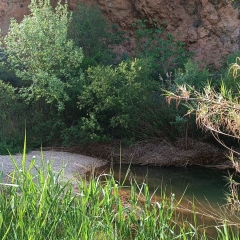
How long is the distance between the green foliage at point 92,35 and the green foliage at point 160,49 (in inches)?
38.1

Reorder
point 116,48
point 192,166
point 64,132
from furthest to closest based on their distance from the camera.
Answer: point 116,48, point 64,132, point 192,166

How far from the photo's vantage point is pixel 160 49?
15273 millimetres

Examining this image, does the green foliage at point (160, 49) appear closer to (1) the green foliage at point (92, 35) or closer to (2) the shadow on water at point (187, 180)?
(1) the green foliage at point (92, 35)

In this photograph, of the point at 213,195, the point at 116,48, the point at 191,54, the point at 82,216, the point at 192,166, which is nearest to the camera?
the point at 82,216

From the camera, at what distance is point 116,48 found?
55.9 feet

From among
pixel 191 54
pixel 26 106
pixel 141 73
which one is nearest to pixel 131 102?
pixel 141 73

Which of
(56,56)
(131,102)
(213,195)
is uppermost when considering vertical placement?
(56,56)

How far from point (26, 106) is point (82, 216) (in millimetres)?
8936

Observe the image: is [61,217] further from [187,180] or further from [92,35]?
[92,35]

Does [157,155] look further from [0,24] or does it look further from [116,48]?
[0,24]

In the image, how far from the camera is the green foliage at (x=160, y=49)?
581 inches

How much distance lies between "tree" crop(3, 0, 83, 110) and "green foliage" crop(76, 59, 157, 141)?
48 cm

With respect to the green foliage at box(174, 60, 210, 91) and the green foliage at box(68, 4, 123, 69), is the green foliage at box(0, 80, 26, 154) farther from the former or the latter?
the green foliage at box(174, 60, 210, 91)

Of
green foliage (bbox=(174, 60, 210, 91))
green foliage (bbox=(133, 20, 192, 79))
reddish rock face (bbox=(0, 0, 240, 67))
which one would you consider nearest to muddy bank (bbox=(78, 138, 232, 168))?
green foliage (bbox=(174, 60, 210, 91))
